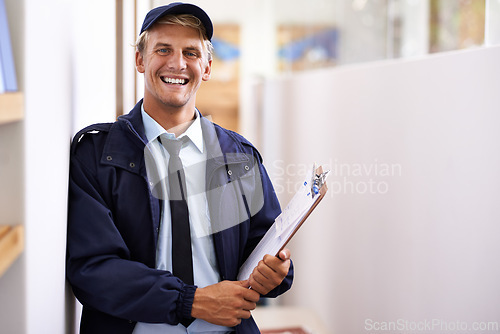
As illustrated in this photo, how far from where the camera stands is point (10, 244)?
92 cm

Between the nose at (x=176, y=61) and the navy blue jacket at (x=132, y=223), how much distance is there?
163 millimetres

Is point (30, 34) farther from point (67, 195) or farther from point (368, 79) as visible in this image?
point (368, 79)

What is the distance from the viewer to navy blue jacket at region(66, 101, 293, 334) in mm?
1182

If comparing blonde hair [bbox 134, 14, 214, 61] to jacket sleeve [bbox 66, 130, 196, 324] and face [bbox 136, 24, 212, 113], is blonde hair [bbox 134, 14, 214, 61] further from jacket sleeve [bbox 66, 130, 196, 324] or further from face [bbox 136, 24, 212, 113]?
jacket sleeve [bbox 66, 130, 196, 324]

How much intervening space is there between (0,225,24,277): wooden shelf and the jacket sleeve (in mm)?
242

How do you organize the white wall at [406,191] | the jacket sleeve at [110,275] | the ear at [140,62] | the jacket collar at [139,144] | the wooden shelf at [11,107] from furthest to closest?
the white wall at [406,191]
the ear at [140,62]
the jacket collar at [139,144]
the jacket sleeve at [110,275]
the wooden shelf at [11,107]

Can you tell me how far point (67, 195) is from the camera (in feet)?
4.08

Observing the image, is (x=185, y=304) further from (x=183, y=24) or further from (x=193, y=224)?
(x=183, y=24)

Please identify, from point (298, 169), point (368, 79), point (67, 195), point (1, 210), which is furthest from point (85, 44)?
point (298, 169)

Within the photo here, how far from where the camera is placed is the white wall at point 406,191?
1617mm

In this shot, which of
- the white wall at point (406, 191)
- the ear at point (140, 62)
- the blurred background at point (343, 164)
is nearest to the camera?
the blurred background at point (343, 164)

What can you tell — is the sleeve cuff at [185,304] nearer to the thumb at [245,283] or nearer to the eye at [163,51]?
the thumb at [245,283]

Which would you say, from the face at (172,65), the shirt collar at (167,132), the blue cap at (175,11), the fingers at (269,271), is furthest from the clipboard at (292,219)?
the blue cap at (175,11)

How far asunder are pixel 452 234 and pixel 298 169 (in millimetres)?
1346
